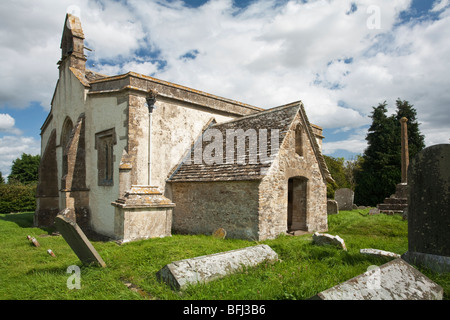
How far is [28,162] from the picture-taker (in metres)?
41.0

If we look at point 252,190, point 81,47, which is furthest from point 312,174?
point 81,47

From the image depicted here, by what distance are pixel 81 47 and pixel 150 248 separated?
40.1 feet

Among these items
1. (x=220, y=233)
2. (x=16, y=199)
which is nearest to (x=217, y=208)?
(x=220, y=233)

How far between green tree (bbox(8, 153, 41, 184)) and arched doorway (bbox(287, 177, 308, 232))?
40.7m

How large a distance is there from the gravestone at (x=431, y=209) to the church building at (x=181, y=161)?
15.5 feet

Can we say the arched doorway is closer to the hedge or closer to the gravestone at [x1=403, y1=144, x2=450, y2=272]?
the gravestone at [x1=403, y1=144, x2=450, y2=272]

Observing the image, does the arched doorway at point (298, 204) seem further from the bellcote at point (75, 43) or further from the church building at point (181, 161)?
the bellcote at point (75, 43)

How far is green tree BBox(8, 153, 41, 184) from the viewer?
3988 centimetres

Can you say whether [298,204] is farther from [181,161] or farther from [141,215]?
[141,215]

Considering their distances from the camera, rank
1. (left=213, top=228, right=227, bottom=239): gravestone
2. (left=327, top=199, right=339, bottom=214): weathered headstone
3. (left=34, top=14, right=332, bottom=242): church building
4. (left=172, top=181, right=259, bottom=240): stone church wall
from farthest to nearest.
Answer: (left=327, top=199, right=339, bottom=214): weathered headstone < (left=213, top=228, right=227, bottom=239): gravestone < (left=34, top=14, right=332, bottom=242): church building < (left=172, top=181, right=259, bottom=240): stone church wall

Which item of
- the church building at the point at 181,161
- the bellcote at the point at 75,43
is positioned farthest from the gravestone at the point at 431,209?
the bellcote at the point at 75,43

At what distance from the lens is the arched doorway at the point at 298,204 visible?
11.6m

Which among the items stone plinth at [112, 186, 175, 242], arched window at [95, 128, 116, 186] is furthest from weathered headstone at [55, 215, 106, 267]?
arched window at [95, 128, 116, 186]

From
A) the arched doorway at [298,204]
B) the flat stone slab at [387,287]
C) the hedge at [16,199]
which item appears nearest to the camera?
the flat stone slab at [387,287]
